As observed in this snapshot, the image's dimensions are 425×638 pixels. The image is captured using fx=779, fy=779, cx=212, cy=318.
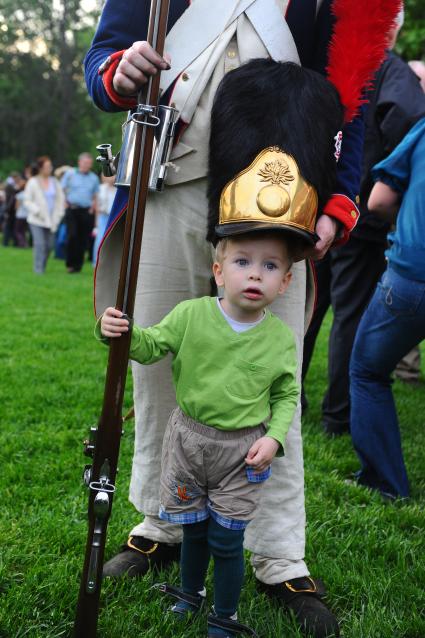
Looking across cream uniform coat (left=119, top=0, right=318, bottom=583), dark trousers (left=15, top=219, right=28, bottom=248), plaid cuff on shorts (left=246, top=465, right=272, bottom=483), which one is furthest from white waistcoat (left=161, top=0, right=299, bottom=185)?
dark trousers (left=15, top=219, right=28, bottom=248)

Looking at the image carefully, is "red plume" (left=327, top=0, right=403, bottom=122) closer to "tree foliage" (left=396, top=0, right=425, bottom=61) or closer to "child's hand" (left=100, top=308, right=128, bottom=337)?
"child's hand" (left=100, top=308, right=128, bottom=337)

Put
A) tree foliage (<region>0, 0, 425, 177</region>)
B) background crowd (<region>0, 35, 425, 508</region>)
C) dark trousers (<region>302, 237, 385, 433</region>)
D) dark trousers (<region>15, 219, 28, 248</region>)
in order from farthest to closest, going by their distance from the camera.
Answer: tree foliage (<region>0, 0, 425, 177</region>) < dark trousers (<region>15, 219, 28, 248</region>) < dark trousers (<region>302, 237, 385, 433</region>) < background crowd (<region>0, 35, 425, 508</region>)

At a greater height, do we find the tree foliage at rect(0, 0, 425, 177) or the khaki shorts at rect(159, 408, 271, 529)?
the tree foliage at rect(0, 0, 425, 177)

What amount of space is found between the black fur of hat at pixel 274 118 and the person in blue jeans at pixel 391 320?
119 centimetres

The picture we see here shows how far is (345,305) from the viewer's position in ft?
16.2

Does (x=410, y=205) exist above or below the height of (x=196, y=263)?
above

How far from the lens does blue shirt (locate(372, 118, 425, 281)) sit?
3.38 metres

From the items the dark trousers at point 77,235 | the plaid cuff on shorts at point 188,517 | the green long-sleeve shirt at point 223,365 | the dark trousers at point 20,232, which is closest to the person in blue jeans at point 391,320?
the green long-sleeve shirt at point 223,365

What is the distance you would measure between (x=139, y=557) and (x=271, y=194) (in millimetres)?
1400

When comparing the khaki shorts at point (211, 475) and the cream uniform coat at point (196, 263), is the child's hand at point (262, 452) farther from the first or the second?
the cream uniform coat at point (196, 263)

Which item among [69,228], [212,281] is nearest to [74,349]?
[212,281]

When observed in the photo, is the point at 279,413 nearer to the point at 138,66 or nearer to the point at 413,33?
the point at 138,66

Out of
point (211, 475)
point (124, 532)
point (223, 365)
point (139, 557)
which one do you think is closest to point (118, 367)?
point (223, 365)

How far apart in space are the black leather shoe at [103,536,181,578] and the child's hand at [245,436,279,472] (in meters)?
0.78
